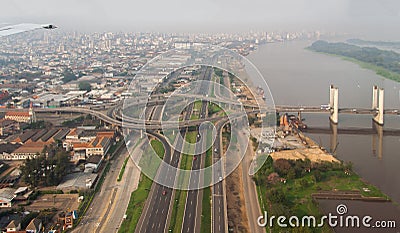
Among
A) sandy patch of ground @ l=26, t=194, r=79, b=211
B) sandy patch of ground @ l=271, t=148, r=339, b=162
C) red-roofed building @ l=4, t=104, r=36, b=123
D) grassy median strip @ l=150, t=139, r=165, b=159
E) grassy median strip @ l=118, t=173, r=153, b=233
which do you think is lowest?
sandy patch of ground @ l=26, t=194, r=79, b=211

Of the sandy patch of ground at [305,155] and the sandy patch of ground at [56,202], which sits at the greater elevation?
the sandy patch of ground at [305,155]

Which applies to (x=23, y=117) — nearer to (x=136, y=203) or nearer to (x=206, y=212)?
(x=136, y=203)

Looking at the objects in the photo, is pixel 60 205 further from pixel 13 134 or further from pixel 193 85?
pixel 193 85

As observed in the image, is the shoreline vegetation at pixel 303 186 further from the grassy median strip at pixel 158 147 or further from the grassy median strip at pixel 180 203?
the grassy median strip at pixel 158 147

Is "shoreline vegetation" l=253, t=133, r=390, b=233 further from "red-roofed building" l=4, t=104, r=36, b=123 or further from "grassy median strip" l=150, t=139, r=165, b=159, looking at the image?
"red-roofed building" l=4, t=104, r=36, b=123

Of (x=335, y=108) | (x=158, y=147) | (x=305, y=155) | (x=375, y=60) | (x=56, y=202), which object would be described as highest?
(x=375, y=60)

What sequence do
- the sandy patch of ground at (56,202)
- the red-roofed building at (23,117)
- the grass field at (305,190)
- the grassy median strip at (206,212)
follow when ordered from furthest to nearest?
1. the red-roofed building at (23,117)
2. the sandy patch of ground at (56,202)
3. the grass field at (305,190)
4. the grassy median strip at (206,212)

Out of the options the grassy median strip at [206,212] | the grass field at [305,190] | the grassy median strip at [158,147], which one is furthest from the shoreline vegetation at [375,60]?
the grassy median strip at [206,212]

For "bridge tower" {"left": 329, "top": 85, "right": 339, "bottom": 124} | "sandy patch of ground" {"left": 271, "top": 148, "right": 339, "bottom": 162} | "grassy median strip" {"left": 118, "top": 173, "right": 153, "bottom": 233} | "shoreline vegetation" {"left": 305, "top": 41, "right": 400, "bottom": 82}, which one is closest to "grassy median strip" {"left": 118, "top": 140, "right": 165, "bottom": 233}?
"grassy median strip" {"left": 118, "top": 173, "right": 153, "bottom": 233}

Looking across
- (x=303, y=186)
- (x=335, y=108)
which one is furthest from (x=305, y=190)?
(x=335, y=108)
